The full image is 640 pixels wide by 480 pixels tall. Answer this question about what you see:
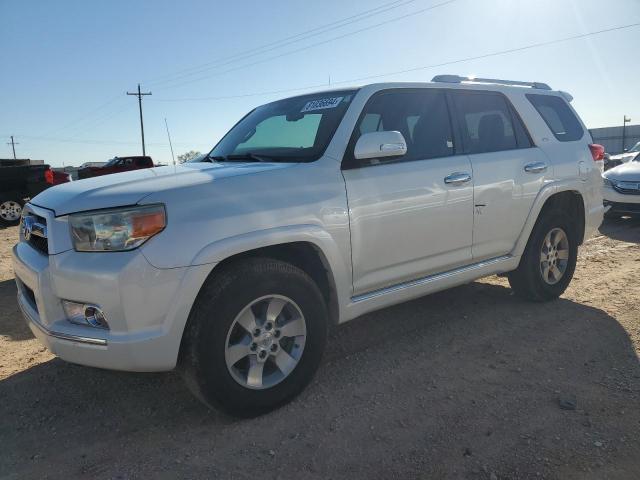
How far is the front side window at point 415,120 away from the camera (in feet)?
11.5

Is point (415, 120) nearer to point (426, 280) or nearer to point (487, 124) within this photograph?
point (487, 124)

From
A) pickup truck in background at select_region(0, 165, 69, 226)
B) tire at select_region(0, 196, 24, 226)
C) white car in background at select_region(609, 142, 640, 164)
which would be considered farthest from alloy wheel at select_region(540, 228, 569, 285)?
tire at select_region(0, 196, 24, 226)

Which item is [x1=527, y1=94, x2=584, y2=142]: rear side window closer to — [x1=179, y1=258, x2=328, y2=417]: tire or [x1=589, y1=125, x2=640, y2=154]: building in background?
[x1=179, y1=258, x2=328, y2=417]: tire

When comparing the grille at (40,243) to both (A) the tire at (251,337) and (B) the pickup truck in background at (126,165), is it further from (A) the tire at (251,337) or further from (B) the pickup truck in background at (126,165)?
(B) the pickup truck in background at (126,165)

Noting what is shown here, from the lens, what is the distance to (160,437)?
2713 mm

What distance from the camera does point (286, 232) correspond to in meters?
2.78

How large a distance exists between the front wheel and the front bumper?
1028cm

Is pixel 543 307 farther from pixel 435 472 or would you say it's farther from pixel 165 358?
pixel 165 358

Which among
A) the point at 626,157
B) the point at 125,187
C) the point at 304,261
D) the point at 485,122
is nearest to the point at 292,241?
the point at 304,261

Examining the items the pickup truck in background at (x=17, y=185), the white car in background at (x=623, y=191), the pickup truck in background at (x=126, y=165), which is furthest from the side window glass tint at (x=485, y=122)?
the pickup truck in background at (x=126, y=165)

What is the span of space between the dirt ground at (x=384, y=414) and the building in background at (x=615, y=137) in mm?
39001

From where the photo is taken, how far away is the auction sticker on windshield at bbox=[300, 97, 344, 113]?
11.4ft

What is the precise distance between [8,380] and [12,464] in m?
1.09

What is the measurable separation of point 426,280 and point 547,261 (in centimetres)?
171
